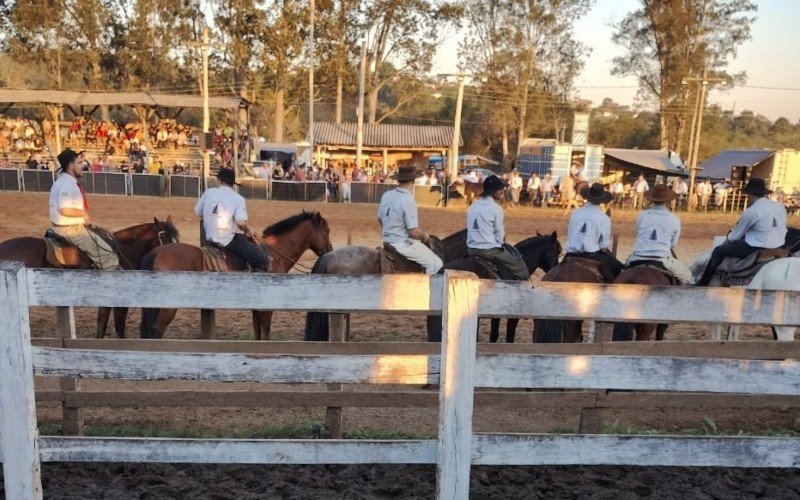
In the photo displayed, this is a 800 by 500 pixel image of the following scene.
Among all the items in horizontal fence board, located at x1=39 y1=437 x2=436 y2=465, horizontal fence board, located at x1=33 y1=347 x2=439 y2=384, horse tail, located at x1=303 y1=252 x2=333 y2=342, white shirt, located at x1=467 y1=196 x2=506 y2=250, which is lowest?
horse tail, located at x1=303 y1=252 x2=333 y2=342

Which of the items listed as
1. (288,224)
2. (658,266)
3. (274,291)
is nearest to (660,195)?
(658,266)

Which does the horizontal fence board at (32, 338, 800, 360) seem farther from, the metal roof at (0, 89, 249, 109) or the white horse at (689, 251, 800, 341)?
the metal roof at (0, 89, 249, 109)

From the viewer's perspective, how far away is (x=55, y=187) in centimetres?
779

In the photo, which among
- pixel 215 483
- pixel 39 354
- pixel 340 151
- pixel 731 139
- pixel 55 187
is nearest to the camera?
pixel 39 354

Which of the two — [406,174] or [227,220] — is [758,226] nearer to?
[406,174]

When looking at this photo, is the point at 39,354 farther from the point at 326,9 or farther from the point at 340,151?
the point at 326,9

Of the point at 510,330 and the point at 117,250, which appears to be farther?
the point at 510,330

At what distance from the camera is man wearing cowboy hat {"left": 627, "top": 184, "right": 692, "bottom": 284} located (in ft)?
25.6

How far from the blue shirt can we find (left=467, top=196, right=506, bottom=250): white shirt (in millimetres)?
699

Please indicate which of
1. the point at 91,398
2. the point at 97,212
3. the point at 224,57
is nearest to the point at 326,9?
the point at 224,57

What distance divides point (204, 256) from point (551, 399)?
15.6 ft

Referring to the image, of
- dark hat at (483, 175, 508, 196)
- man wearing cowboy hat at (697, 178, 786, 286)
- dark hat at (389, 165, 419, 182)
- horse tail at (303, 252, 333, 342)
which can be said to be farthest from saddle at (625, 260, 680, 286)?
horse tail at (303, 252, 333, 342)

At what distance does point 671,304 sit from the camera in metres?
3.35

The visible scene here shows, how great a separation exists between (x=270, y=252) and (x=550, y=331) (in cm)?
410
